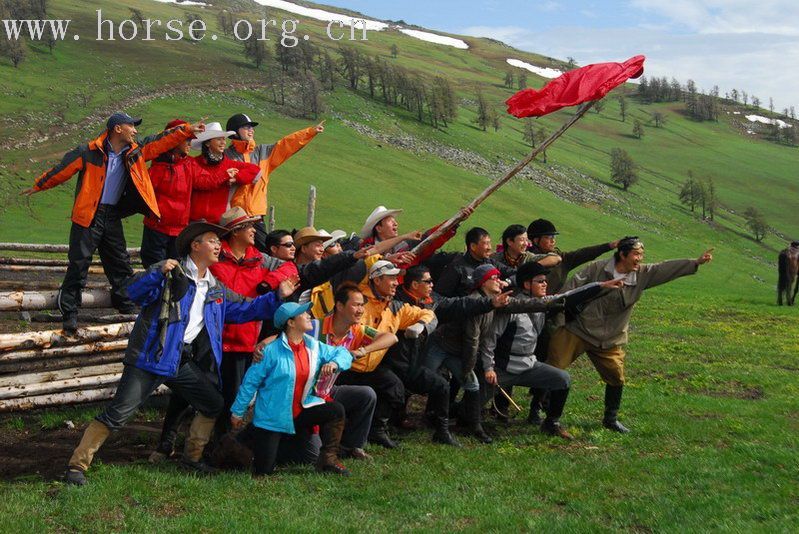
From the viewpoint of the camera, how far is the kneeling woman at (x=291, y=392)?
8055 mm

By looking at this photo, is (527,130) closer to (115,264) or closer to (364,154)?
(364,154)

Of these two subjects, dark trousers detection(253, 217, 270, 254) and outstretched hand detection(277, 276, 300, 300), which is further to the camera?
dark trousers detection(253, 217, 270, 254)

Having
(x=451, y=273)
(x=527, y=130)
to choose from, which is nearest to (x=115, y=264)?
(x=451, y=273)

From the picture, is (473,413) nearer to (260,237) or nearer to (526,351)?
(526,351)

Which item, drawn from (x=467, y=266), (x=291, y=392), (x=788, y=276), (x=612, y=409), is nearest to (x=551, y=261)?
(x=467, y=266)

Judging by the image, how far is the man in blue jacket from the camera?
302 inches

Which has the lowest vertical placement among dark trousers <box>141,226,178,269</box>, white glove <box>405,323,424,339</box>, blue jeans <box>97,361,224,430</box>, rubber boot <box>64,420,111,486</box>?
rubber boot <box>64,420,111,486</box>

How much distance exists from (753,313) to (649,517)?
21.0 metres

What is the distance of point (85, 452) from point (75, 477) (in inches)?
9.6

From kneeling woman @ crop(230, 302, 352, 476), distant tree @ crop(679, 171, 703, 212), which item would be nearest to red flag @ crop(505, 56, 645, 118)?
kneeling woman @ crop(230, 302, 352, 476)

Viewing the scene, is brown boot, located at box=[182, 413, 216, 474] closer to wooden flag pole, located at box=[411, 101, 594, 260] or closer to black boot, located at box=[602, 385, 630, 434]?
wooden flag pole, located at box=[411, 101, 594, 260]

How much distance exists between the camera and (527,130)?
119 m

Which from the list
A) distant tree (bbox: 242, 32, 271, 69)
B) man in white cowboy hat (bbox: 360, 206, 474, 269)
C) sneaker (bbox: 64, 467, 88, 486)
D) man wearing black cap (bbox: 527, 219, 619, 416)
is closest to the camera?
sneaker (bbox: 64, 467, 88, 486)

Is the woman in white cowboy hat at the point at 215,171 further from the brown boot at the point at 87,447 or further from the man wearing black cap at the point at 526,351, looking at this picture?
the man wearing black cap at the point at 526,351
